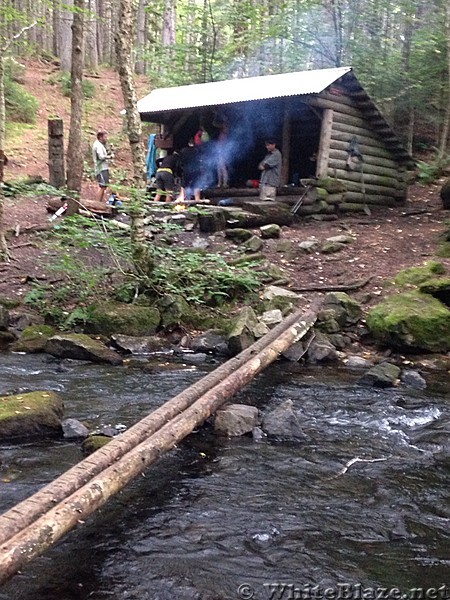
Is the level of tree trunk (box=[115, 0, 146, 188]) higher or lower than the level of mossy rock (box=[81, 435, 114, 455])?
higher

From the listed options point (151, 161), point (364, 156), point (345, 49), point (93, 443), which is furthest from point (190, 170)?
point (93, 443)

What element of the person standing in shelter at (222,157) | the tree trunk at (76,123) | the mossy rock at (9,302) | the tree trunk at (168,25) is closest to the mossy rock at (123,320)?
the mossy rock at (9,302)

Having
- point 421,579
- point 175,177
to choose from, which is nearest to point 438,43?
point 175,177

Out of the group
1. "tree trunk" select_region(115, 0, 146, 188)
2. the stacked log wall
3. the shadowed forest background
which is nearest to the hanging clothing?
the shadowed forest background

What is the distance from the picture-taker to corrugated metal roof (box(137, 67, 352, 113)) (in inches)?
548

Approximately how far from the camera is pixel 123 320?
8.53 metres

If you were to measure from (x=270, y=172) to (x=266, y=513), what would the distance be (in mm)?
11804

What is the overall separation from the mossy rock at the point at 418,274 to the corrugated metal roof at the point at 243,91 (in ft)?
17.9

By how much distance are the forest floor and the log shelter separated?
3.26 ft

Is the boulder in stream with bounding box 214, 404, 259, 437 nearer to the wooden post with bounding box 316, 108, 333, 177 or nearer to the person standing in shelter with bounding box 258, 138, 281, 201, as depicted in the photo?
the person standing in shelter with bounding box 258, 138, 281, 201

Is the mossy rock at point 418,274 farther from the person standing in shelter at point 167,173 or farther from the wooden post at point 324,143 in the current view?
the person standing in shelter at point 167,173

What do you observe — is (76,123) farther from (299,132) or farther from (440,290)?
(440,290)

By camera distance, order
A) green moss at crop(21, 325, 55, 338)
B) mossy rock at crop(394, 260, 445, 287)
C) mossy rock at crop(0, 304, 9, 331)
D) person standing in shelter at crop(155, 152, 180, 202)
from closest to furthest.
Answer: green moss at crop(21, 325, 55, 338)
mossy rock at crop(0, 304, 9, 331)
mossy rock at crop(394, 260, 445, 287)
person standing in shelter at crop(155, 152, 180, 202)

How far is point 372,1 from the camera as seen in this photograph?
20.5 m
